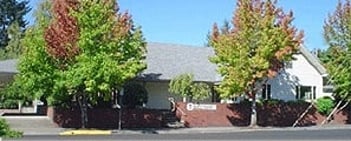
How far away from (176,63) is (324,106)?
33.0ft

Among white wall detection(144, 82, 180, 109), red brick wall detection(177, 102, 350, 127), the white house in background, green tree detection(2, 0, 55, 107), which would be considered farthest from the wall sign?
green tree detection(2, 0, 55, 107)

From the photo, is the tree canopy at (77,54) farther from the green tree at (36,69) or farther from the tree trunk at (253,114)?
the tree trunk at (253,114)

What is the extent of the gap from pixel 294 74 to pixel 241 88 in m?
10.5

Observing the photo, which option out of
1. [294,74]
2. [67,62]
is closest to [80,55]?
[67,62]

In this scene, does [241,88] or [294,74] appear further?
[294,74]

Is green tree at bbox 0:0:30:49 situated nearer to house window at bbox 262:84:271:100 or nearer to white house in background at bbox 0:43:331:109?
white house in background at bbox 0:43:331:109

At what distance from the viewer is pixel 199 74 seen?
145 feet

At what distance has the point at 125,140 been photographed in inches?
992

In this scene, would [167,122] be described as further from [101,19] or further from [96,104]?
[101,19]

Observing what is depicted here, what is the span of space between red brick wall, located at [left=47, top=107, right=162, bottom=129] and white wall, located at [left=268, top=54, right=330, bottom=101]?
11.6 meters

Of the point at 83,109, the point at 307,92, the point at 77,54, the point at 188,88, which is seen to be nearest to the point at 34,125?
the point at 83,109

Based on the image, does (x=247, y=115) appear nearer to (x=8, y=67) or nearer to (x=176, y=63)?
(x=176, y=63)

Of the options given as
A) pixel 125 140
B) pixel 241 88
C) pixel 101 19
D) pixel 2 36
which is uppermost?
pixel 2 36

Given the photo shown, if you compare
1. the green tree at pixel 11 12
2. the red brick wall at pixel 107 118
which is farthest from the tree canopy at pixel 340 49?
the green tree at pixel 11 12
